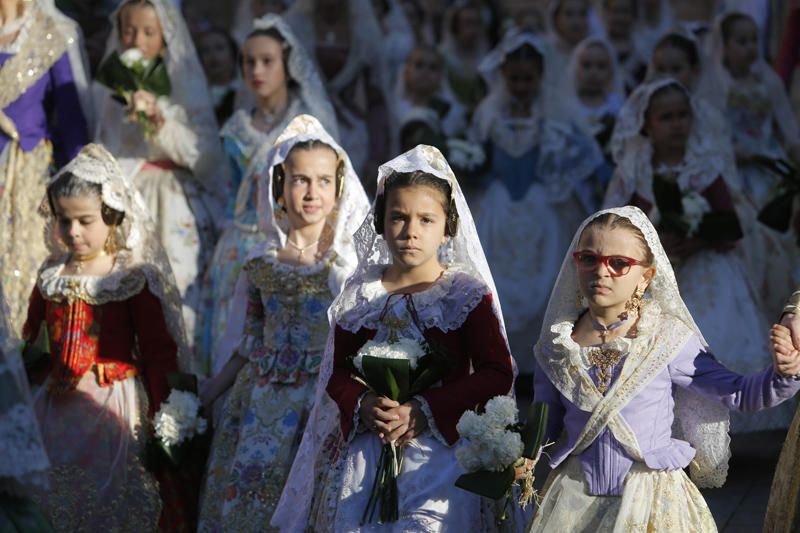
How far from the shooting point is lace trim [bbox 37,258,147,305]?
22.0 ft

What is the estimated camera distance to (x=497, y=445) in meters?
5.15

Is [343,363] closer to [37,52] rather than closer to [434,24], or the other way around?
[37,52]

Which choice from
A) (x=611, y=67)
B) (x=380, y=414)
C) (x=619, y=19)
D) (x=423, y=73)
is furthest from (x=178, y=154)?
(x=619, y=19)

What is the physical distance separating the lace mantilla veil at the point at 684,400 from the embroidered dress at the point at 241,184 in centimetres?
373

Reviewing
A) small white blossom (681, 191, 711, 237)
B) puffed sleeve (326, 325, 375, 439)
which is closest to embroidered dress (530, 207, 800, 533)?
puffed sleeve (326, 325, 375, 439)

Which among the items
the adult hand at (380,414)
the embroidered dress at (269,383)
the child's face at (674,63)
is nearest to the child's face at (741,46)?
the child's face at (674,63)

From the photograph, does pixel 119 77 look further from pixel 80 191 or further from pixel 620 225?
pixel 620 225

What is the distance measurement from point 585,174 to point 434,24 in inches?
249

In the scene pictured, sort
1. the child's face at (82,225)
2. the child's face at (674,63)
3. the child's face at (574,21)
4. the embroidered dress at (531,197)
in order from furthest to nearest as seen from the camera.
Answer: the child's face at (574,21), the embroidered dress at (531,197), the child's face at (674,63), the child's face at (82,225)

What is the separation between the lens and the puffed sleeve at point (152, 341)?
6.76 metres

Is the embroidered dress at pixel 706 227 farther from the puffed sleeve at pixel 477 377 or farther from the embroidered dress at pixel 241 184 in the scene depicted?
the puffed sleeve at pixel 477 377

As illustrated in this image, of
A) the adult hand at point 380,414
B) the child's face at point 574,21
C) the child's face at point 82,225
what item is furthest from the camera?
the child's face at point 574,21

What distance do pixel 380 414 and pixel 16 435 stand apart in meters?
1.45

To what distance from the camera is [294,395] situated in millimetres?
6645
